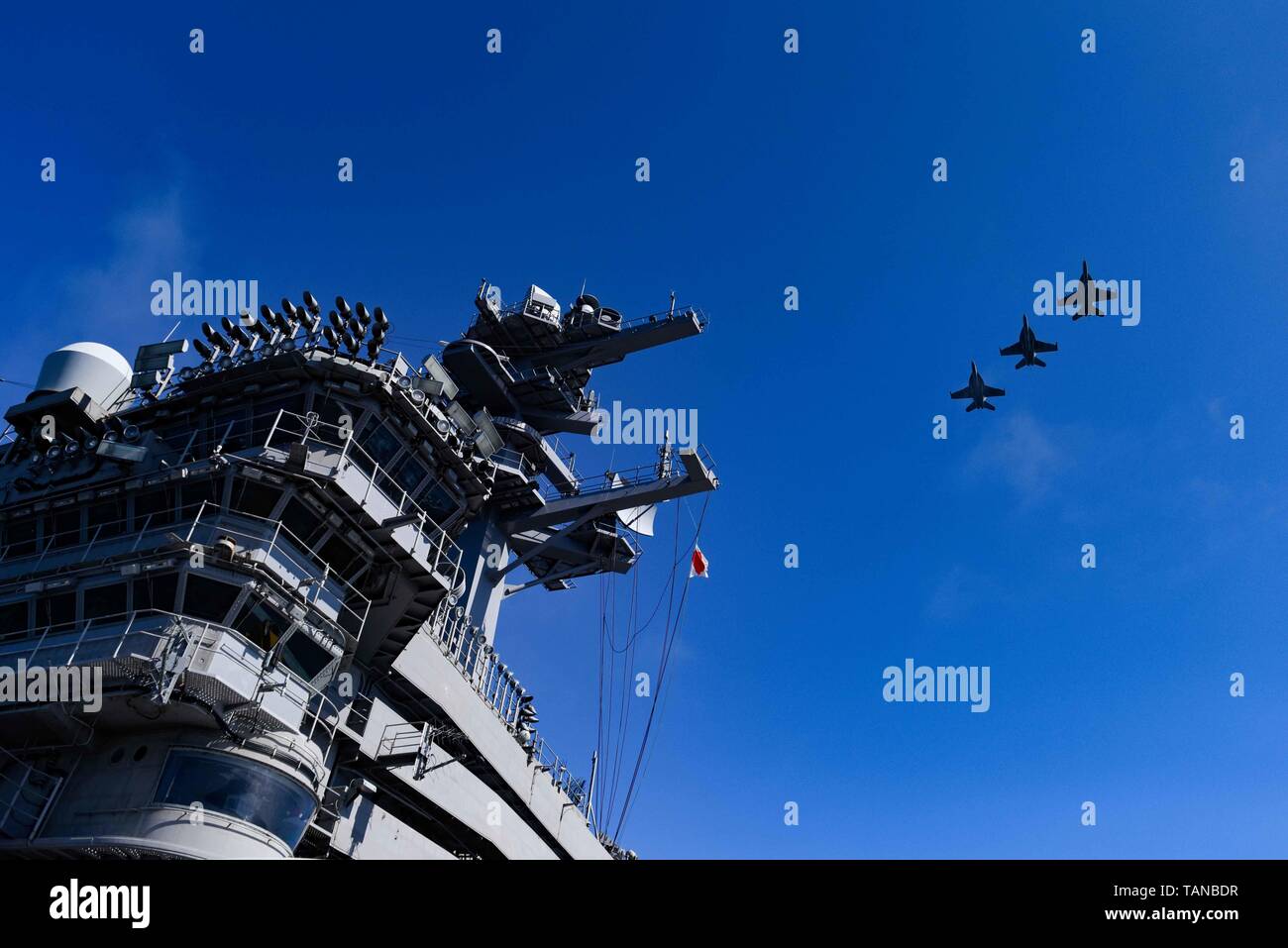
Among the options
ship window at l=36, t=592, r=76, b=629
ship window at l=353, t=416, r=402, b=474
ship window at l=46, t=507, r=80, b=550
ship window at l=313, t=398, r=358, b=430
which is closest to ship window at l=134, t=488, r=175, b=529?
ship window at l=46, t=507, r=80, b=550

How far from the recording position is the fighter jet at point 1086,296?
167 feet

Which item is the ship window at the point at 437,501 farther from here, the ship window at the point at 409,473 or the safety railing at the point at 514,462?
the safety railing at the point at 514,462

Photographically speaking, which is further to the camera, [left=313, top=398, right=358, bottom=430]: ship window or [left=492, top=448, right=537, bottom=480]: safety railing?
[left=492, top=448, right=537, bottom=480]: safety railing

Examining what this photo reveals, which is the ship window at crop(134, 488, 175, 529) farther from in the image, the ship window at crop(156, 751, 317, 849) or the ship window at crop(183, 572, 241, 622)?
the ship window at crop(156, 751, 317, 849)

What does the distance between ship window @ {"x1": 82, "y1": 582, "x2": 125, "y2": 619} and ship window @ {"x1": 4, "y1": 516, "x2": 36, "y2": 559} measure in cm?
507

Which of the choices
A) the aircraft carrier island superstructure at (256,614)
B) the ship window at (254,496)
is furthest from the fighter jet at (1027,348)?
the ship window at (254,496)

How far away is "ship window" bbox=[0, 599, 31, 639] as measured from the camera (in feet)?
Result: 76.0

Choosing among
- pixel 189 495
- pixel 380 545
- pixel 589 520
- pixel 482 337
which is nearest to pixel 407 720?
pixel 380 545

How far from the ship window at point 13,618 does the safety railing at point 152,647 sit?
946 mm

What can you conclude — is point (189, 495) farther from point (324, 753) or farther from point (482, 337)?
point (482, 337)

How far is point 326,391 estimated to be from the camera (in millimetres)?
25297

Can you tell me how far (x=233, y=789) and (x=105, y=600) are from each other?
240 inches
